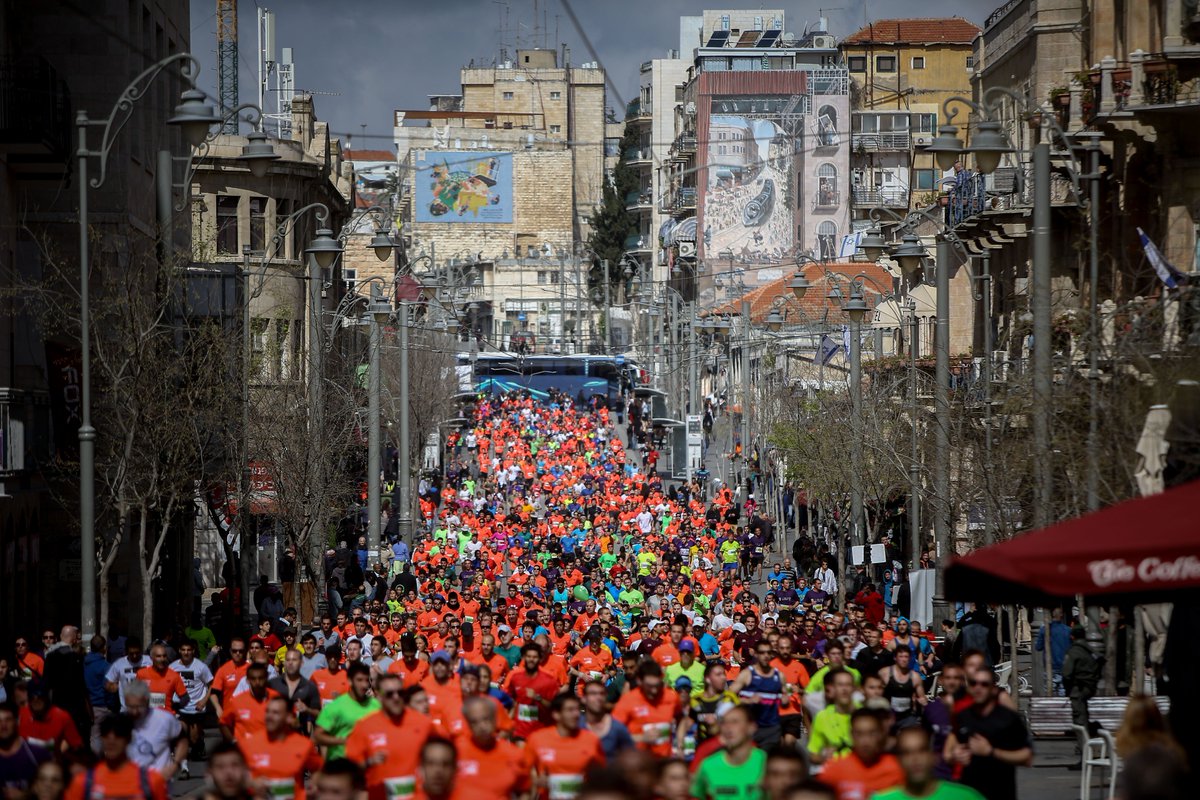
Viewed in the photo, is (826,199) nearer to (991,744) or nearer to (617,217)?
Answer: (617,217)

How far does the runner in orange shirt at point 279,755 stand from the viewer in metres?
11.1

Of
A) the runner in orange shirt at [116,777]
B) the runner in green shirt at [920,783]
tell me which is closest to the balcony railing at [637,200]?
the runner in orange shirt at [116,777]

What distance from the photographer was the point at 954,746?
11234 mm

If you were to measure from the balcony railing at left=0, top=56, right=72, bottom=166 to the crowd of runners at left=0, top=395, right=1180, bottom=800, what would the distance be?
6.67 m

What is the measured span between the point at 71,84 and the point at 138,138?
6.37ft

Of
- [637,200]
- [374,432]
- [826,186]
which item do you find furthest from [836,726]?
[637,200]

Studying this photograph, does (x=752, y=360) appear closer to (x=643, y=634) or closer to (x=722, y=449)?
(x=722, y=449)

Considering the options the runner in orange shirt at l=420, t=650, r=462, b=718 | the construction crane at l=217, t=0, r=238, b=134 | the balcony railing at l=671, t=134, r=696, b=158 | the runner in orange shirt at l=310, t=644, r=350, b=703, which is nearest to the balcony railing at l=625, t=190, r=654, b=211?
the balcony railing at l=671, t=134, r=696, b=158

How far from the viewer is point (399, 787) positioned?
1091 centimetres

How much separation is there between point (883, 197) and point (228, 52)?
3216 cm

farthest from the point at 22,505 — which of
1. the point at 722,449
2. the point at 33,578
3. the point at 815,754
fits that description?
the point at 722,449

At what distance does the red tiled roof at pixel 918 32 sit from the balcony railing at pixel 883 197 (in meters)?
9.46

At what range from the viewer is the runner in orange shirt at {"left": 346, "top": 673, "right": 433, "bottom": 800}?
1092 cm

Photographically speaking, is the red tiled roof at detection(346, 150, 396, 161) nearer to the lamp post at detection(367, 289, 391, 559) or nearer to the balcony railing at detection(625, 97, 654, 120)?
the balcony railing at detection(625, 97, 654, 120)
